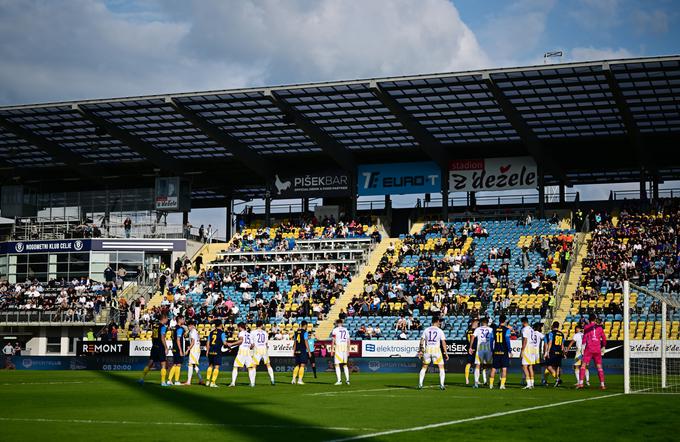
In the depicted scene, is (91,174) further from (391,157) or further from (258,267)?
(391,157)

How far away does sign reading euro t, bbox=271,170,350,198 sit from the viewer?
6316 cm

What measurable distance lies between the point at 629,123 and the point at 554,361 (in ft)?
89.0

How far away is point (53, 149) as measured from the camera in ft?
210

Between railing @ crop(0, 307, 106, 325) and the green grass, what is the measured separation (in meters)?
30.1

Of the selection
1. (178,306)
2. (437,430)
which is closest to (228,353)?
(178,306)

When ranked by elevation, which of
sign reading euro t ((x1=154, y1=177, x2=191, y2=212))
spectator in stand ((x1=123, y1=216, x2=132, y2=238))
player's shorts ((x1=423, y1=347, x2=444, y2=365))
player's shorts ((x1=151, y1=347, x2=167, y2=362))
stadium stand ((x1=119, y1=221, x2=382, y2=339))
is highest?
sign reading euro t ((x1=154, y1=177, x2=191, y2=212))

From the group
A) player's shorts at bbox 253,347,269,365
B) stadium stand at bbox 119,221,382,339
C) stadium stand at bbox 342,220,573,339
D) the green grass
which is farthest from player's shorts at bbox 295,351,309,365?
stadium stand at bbox 119,221,382,339

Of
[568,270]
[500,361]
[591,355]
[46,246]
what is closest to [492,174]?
[568,270]

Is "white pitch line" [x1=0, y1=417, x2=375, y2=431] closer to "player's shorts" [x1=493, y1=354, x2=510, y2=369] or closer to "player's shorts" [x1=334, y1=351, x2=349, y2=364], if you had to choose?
"player's shorts" [x1=493, y1=354, x2=510, y2=369]

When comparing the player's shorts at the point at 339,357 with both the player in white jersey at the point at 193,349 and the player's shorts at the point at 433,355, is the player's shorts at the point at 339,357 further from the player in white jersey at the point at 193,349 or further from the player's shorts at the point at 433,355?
the player in white jersey at the point at 193,349

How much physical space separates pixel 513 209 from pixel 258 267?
16.9 meters

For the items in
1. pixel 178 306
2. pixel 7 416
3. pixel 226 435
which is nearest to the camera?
pixel 226 435

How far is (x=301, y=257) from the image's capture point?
59094 mm

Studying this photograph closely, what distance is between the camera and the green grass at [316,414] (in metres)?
13.8
